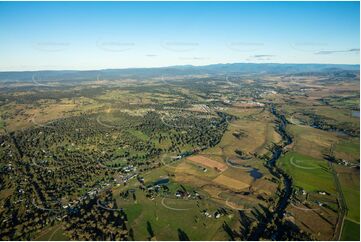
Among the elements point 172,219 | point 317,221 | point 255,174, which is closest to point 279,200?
point 317,221

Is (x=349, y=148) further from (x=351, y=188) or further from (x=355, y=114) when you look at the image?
(x=355, y=114)

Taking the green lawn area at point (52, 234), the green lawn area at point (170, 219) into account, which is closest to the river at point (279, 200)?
the green lawn area at point (170, 219)

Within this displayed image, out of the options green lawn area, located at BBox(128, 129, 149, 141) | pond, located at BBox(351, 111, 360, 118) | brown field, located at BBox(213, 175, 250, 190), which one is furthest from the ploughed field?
pond, located at BBox(351, 111, 360, 118)

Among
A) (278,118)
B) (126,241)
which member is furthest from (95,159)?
(278,118)

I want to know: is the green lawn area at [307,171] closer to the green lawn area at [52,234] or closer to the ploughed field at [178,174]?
the ploughed field at [178,174]

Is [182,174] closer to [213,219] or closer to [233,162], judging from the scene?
[233,162]

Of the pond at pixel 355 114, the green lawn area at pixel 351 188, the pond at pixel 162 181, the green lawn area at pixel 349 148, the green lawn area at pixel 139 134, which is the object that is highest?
the pond at pixel 355 114
